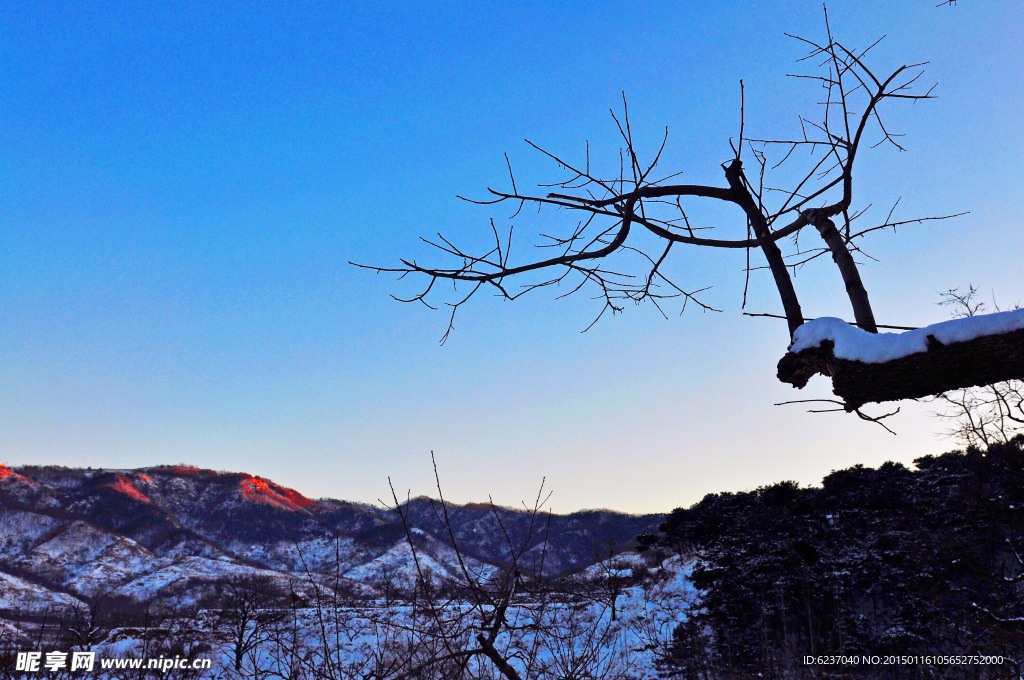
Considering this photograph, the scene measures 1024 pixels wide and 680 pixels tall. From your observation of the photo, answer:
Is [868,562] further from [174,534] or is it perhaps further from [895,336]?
[174,534]

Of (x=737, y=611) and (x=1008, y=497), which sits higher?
(x=1008, y=497)

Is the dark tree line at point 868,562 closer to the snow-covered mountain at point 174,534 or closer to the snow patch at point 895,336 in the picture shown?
the snow patch at point 895,336

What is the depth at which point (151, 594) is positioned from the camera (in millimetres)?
63531

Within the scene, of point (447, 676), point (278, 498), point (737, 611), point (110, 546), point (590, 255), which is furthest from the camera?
point (278, 498)

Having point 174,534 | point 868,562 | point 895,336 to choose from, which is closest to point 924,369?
point 895,336

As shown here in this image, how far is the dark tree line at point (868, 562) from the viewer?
15625 mm

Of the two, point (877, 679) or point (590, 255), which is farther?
point (877, 679)

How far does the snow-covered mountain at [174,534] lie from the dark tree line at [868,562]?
40786 millimetres

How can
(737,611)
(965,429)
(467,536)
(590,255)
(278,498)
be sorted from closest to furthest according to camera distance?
(590,255)
(965,429)
(737,611)
(467,536)
(278,498)

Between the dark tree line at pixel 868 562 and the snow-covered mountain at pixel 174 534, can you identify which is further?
the snow-covered mountain at pixel 174 534

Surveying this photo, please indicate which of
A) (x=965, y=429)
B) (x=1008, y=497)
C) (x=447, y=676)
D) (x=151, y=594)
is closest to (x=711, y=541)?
(x=1008, y=497)

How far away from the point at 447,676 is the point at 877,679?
19545 mm

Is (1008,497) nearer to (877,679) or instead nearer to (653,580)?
(877,679)

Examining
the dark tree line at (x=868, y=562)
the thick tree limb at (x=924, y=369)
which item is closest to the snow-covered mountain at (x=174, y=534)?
the dark tree line at (x=868, y=562)
